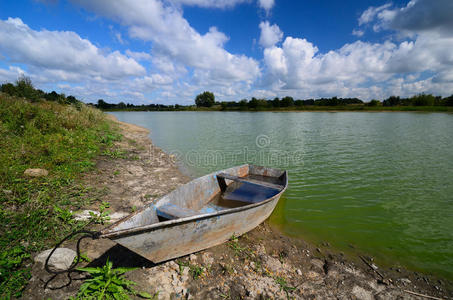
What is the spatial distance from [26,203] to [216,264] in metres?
4.87

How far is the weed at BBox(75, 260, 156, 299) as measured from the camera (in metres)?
3.00

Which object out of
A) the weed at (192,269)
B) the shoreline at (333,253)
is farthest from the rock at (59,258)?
the shoreline at (333,253)

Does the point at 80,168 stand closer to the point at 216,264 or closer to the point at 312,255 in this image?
the point at 216,264

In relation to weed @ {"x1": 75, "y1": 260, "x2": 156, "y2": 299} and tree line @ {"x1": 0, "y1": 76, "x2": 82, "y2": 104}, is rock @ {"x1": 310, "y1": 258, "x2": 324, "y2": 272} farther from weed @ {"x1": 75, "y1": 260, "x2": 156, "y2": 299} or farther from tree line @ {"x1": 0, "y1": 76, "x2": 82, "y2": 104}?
tree line @ {"x1": 0, "y1": 76, "x2": 82, "y2": 104}

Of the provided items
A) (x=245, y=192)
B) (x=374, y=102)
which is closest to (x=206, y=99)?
(x=374, y=102)

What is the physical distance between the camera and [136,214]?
12.7 ft

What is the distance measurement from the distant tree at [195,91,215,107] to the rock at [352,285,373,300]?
12913 cm

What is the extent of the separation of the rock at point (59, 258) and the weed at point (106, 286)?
315 mm

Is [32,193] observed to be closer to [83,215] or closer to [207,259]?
[83,215]

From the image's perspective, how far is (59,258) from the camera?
344 centimetres

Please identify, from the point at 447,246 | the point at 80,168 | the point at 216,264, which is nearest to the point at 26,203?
the point at 80,168

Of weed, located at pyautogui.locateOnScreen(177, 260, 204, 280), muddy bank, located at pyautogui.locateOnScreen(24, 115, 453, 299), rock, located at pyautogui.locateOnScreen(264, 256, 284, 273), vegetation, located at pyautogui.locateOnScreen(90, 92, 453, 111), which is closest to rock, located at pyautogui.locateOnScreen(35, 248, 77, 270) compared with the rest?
muddy bank, located at pyautogui.locateOnScreen(24, 115, 453, 299)

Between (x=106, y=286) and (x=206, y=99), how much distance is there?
428 ft

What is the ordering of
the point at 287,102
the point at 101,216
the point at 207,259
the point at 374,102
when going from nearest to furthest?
1. the point at 207,259
2. the point at 101,216
3. the point at 374,102
4. the point at 287,102
